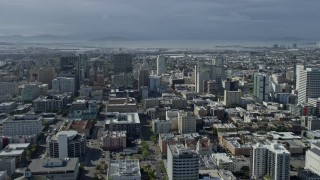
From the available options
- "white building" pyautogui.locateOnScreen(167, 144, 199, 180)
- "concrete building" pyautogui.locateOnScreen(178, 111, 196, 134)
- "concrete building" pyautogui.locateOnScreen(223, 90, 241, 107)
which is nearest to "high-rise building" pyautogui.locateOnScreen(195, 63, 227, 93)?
"concrete building" pyautogui.locateOnScreen(223, 90, 241, 107)

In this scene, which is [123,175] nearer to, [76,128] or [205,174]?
[205,174]

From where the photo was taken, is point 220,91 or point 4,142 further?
point 220,91

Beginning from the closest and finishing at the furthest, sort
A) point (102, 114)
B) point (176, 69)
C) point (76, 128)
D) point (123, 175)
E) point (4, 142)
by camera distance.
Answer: point (123, 175)
point (4, 142)
point (76, 128)
point (102, 114)
point (176, 69)

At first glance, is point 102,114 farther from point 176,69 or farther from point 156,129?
point 176,69

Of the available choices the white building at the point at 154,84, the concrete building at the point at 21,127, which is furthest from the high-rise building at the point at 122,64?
the concrete building at the point at 21,127

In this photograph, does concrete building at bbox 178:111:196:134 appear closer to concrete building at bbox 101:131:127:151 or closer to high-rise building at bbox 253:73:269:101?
concrete building at bbox 101:131:127:151

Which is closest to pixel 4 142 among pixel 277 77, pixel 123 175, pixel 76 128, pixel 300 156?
pixel 76 128

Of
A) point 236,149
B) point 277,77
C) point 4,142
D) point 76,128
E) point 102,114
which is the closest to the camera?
point 236,149
